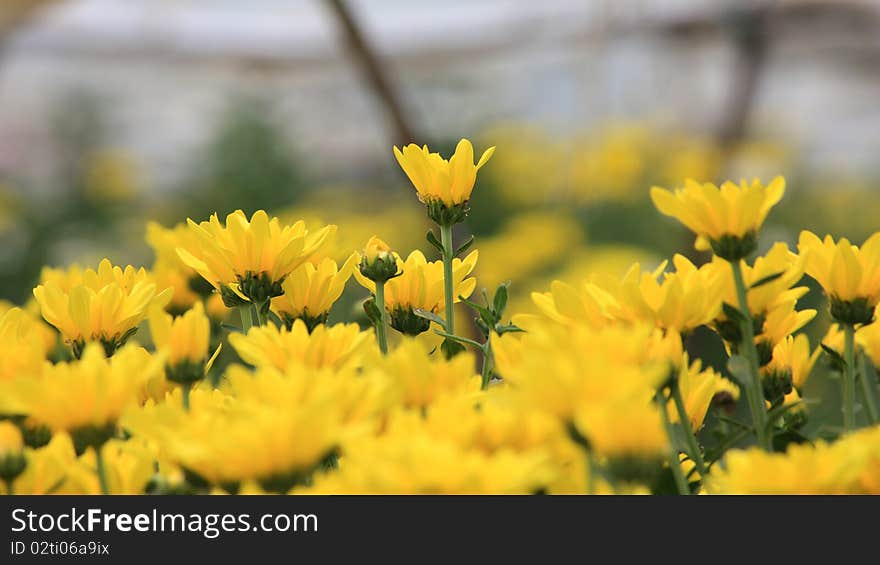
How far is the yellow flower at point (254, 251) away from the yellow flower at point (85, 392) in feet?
0.43

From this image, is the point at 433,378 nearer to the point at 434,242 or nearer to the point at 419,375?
the point at 419,375

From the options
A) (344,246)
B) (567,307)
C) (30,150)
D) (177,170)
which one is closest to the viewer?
(567,307)

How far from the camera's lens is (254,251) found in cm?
54

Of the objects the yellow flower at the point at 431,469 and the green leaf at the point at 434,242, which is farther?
the green leaf at the point at 434,242

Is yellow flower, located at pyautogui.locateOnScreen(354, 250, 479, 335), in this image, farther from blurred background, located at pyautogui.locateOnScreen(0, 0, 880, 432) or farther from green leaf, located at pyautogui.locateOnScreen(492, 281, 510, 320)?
blurred background, located at pyautogui.locateOnScreen(0, 0, 880, 432)

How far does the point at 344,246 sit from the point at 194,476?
0.23m

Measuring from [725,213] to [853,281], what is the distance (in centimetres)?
7

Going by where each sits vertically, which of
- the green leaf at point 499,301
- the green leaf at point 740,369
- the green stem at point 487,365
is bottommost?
the green leaf at point 740,369

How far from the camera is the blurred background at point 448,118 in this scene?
336 centimetres

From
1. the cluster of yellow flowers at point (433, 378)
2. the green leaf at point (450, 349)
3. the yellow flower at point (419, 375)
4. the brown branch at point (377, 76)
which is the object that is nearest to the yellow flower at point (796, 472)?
the cluster of yellow flowers at point (433, 378)

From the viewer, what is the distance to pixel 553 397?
368 mm

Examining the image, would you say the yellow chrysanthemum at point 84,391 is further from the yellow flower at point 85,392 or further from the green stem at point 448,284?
the green stem at point 448,284
